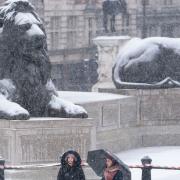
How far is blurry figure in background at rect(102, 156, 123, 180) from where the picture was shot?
1103cm

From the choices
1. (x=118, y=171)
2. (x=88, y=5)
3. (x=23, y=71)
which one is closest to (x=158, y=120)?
(x=23, y=71)

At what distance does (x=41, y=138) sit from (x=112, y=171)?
3476 millimetres

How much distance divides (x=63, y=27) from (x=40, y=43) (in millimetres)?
43319

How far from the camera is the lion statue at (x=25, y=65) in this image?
1491 centimetres

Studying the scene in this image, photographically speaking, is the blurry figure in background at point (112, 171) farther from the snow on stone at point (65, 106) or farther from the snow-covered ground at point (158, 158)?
the snow on stone at point (65, 106)

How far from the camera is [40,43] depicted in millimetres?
14859

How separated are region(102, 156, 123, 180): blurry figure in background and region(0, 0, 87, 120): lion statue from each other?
383 centimetres

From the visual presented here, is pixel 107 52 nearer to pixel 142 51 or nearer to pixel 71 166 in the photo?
pixel 142 51

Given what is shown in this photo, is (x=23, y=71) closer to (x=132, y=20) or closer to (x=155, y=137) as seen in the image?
(x=155, y=137)

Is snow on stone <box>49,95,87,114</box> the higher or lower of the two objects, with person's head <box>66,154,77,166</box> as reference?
higher

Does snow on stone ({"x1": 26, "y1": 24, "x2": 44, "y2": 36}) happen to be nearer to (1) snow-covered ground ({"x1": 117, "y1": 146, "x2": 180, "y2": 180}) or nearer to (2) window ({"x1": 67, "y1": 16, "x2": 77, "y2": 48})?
(1) snow-covered ground ({"x1": 117, "y1": 146, "x2": 180, "y2": 180})

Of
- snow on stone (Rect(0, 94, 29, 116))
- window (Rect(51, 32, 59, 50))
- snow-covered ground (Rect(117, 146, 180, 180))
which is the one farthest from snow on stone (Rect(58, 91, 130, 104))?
window (Rect(51, 32, 59, 50))

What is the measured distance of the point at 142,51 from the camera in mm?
19281

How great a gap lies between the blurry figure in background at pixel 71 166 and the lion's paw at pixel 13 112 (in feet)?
9.38
